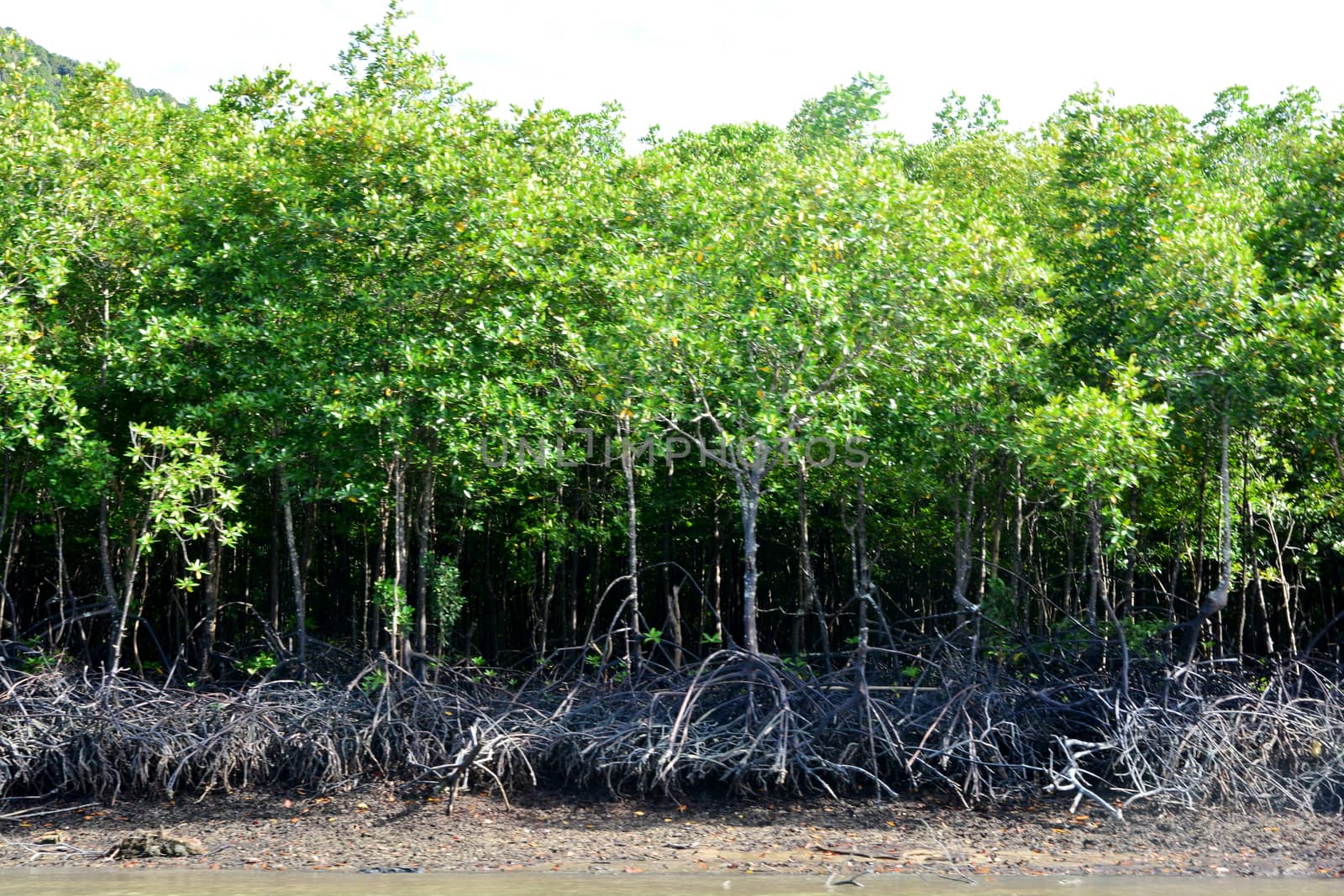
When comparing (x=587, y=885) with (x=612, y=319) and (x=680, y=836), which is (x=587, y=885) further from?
(x=612, y=319)

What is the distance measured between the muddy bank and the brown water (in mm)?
175

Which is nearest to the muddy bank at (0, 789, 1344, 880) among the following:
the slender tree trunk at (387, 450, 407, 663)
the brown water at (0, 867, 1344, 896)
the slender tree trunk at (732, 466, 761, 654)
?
the brown water at (0, 867, 1344, 896)

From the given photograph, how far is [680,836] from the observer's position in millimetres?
8477

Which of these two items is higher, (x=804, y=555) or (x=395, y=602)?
(x=804, y=555)

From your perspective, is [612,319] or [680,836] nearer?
[680,836]

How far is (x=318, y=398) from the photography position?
9.97m

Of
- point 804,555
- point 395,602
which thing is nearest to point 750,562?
point 804,555

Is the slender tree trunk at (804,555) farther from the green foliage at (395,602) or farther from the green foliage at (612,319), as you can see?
the green foliage at (395,602)

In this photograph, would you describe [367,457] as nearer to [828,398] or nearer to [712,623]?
[828,398]

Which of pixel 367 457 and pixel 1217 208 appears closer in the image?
pixel 1217 208

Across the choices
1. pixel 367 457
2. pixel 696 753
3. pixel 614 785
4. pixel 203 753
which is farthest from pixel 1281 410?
pixel 203 753

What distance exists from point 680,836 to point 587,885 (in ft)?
3.82

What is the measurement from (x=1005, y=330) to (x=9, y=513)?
33.8 ft

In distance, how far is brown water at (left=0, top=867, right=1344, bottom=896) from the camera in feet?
23.7
